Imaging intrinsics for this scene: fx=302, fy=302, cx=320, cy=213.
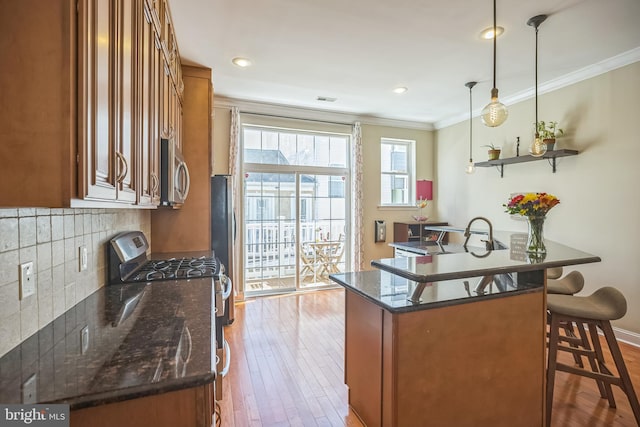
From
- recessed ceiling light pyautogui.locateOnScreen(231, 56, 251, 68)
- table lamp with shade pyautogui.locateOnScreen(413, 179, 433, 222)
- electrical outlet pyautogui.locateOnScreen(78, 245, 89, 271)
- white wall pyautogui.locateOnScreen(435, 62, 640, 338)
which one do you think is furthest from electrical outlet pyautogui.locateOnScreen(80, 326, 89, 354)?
table lamp with shade pyautogui.locateOnScreen(413, 179, 433, 222)

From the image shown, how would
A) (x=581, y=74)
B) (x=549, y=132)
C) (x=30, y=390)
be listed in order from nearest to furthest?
(x=30, y=390), (x=581, y=74), (x=549, y=132)

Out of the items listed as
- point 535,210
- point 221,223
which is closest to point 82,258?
point 221,223

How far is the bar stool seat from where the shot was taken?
235 centimetres

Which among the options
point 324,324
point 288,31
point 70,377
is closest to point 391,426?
point 70,377

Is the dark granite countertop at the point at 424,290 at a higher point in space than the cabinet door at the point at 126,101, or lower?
lower

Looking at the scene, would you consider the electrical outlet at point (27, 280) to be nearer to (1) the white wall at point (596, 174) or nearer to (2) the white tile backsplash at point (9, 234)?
(2) the white tile backsplash at point (9, 234)

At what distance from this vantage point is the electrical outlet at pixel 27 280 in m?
1.02

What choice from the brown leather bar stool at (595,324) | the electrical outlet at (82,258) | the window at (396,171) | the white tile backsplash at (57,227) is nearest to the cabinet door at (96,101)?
the white tile backsplash at (57,227)

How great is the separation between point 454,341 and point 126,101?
189 cm

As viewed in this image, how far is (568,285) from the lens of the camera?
2.43 metres

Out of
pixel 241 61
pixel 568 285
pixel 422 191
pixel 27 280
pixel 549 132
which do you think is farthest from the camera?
pixel 422 191

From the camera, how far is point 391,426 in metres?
1.52

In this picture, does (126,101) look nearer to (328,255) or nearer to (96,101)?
(96,101)

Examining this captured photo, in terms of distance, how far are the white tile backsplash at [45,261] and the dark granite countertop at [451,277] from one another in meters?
1.37
